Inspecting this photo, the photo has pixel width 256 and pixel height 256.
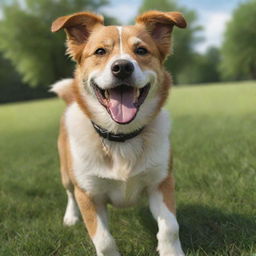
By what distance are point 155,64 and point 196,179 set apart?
5.06 ft

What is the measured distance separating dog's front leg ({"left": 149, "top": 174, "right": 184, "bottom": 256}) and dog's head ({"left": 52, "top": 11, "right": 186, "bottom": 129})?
21.7 inches

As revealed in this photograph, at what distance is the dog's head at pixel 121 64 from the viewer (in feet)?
9.54

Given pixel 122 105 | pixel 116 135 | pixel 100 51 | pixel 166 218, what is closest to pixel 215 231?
pixel 166 218

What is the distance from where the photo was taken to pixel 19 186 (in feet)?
15.8

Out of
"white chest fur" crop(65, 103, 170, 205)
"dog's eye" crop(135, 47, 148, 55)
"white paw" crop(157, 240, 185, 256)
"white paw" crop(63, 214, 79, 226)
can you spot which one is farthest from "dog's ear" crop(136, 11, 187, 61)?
"white paw" crop(63, 214, 79, 226)

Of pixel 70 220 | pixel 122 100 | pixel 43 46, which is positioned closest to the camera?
pixel 122 100

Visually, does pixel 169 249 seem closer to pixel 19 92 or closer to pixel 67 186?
pixel 67 186

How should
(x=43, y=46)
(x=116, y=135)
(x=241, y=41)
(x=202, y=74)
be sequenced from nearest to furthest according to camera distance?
(x=116, y=135)
(x=43, y=46)
(x=241, y=41)
(x=202, y=74)

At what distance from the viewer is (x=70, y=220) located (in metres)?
3.72

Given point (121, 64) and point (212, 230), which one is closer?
point (121, 64)

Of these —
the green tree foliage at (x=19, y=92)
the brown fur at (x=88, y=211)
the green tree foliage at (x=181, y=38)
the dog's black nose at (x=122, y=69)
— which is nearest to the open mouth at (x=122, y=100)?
the dog's black nose at (x=122, y=69)

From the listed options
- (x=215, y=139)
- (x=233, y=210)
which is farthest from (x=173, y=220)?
(x=215, y=139)

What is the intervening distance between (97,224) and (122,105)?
0.90 meters

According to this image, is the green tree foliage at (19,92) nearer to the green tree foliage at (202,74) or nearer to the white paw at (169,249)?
the green tree foliage at (202,74)
